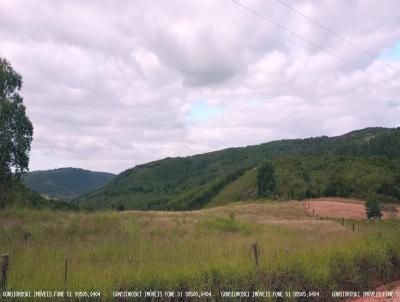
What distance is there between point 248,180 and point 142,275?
131178 mm

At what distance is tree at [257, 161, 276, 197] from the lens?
115 m

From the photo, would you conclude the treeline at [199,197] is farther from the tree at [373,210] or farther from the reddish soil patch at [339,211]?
the tree at [373,210]

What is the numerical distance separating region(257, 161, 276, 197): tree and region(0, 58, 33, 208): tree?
8493 cm

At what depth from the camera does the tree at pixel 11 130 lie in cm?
3341

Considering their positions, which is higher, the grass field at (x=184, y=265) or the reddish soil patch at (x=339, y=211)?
→ the reddish soil patch at (x=339, y=211)

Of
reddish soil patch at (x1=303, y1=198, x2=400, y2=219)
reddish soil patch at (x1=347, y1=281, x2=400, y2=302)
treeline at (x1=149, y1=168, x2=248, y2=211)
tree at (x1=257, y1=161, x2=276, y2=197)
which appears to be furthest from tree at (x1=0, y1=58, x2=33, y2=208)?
treeline at (x1=149, y1=168, x2=248, y2=211)

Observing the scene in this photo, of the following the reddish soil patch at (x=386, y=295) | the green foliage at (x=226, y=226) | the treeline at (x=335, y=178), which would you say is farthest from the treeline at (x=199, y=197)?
the reddish soil patch at (x=386, y=295)

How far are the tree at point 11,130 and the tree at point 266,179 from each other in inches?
3344

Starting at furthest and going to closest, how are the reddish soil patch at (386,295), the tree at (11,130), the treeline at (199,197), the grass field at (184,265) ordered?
the treeline at (199,197) → the tree at (11,130) → the reddish soil patch at (386,295) → the grass field at (184,265)

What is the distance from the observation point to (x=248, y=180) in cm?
14025

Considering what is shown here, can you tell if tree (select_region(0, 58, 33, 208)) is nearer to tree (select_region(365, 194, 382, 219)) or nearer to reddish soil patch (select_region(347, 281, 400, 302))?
reddish soil patch (select_region(347, 281, 400, 302))

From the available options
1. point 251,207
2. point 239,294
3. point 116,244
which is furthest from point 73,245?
point 251,207

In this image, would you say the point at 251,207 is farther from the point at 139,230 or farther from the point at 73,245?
the point at 73,245

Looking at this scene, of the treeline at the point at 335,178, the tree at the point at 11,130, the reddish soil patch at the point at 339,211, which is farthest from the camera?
the treeline at the point at 335,178
